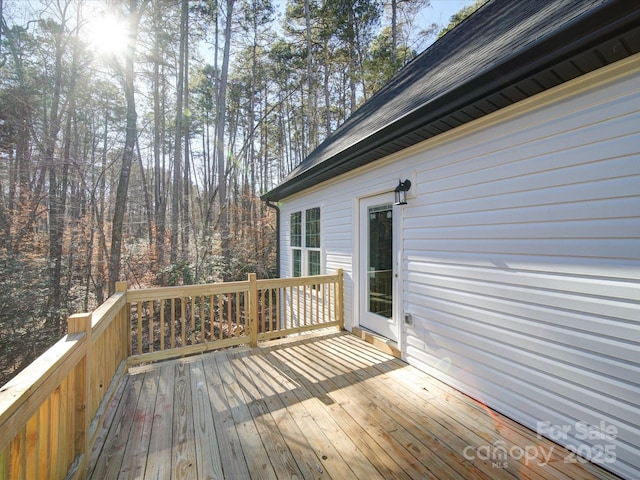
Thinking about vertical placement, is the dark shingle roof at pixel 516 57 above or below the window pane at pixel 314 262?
above

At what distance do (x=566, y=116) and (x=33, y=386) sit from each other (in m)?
3.22

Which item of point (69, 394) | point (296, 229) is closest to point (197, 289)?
point (69, 394)

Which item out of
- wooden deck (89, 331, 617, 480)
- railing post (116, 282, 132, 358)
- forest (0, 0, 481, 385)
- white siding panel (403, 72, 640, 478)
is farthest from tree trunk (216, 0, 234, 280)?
white siding panel (403, 72, 640, 478)

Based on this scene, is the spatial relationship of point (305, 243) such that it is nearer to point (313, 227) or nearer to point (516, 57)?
point (313, 227)

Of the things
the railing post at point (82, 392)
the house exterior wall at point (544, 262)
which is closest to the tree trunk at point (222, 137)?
the railing post at point (82, 392)

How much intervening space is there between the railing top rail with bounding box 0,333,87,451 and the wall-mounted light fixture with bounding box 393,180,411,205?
295 cm

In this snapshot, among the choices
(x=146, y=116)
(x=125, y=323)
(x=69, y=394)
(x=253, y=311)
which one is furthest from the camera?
(x=146, y=116)

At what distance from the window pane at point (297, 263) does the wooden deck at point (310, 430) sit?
3.19 meters

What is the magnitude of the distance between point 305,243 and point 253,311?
241cm

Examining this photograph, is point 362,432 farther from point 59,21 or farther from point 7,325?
point 59,21

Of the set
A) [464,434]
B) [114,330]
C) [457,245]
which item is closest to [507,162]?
[457,245]

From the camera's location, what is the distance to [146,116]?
1258 cm

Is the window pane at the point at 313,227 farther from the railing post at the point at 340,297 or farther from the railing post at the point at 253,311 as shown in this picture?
the railing post at the point at 253,311

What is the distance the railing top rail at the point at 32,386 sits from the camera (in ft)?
3.03
